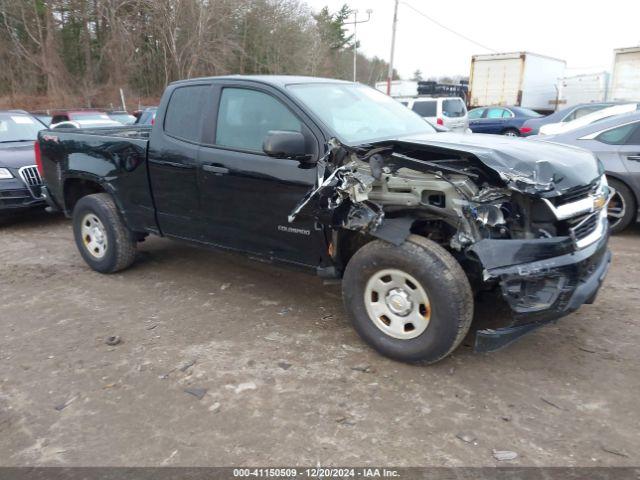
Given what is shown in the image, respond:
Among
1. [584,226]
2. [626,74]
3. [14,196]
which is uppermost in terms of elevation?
[626,74]

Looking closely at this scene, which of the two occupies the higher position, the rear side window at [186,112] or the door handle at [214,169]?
the rear side window at [186,112]

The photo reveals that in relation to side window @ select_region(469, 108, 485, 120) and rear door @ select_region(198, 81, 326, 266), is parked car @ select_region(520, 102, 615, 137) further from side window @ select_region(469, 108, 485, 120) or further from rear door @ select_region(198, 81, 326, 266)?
rear door @ select_region(198, 81, 326, 266)

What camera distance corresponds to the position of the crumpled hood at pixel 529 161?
2951 mm

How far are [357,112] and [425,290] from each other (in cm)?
175

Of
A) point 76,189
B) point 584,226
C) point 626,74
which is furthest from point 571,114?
point 76,189

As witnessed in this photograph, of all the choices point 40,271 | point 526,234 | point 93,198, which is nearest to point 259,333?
point 526,234

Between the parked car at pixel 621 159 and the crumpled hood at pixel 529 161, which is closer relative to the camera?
the crumpled hood at pixel 529 161

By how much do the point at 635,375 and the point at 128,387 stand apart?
3190mm

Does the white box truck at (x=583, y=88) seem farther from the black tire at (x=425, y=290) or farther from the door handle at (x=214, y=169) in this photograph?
the black tire at (x=425, y=290)

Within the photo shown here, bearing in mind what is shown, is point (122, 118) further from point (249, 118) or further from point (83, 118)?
point (249, 118)

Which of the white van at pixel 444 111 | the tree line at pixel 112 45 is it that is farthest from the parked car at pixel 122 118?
the tree line at pixel 112 45

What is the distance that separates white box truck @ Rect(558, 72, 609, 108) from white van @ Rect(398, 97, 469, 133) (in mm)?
9864

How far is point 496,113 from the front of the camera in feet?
58.6

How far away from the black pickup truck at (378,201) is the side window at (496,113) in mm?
14178
